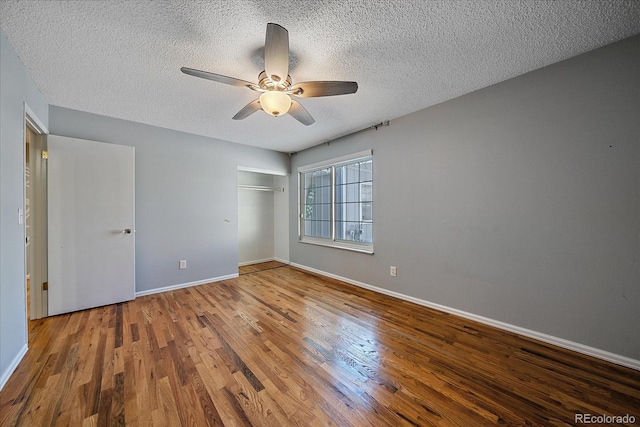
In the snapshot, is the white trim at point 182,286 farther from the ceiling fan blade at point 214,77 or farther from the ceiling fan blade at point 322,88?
the ceiling fan blade at point 322,88

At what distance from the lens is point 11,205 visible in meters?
1.70

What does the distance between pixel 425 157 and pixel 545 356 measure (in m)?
2.10

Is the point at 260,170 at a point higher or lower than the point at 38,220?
higher

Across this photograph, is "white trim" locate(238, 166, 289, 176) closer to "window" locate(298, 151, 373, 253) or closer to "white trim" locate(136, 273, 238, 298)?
"window" locate(298, 151, 373, 253)

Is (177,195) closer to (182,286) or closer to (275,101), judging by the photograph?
(182,286)

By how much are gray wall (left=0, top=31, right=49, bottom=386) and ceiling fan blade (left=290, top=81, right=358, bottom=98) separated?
1989 mm

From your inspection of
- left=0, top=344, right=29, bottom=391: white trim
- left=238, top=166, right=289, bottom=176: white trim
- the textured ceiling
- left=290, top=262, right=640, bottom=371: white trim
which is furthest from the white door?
left=290, top=262, right=640, bottom=371: white trim

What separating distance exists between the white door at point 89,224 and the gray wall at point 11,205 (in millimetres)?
765

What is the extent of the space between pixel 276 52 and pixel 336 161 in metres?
2.44

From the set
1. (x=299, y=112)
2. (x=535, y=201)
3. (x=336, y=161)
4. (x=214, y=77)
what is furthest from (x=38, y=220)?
(x=535, y=201)

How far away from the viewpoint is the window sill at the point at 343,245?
349 cm

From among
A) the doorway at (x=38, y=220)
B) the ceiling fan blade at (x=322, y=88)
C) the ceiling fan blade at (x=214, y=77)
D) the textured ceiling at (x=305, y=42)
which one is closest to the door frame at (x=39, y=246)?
the doorway at (x=38, y=220)

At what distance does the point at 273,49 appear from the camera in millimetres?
1481

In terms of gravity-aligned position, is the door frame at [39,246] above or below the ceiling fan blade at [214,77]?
below
